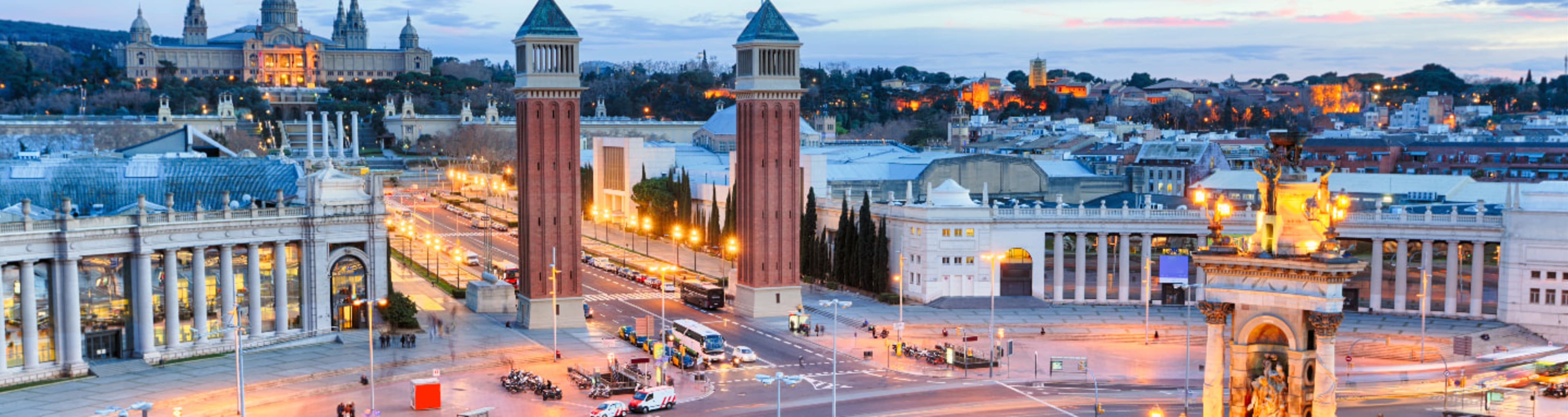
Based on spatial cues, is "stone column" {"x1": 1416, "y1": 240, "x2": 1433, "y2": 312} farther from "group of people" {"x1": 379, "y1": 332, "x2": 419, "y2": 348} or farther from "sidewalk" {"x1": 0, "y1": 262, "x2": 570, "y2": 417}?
"group of people" {"x1": 379, "y1": 332, "x2": 419, "y2": 348}

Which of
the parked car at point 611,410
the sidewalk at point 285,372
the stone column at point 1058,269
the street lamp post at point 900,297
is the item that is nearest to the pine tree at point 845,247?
the street lamp post at point 900,297

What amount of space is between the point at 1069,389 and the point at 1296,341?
3887 centimetres

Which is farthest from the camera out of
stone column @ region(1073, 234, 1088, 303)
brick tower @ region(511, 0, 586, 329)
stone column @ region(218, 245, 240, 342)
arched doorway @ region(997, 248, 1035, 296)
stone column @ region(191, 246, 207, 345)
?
arched doorway @ region(997, 248, 1035, 296)

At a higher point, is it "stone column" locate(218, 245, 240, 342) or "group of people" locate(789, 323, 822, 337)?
"stone column" locate(218, 245, 240, 342)

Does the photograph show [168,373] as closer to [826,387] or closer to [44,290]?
[44,290]

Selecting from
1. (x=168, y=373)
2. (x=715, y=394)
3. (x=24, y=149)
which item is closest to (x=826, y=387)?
(x=715, y=394)

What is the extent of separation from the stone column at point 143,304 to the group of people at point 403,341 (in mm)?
12100

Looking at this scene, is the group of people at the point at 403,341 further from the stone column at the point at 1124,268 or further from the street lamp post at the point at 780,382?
the stone column at the point at 1124,268

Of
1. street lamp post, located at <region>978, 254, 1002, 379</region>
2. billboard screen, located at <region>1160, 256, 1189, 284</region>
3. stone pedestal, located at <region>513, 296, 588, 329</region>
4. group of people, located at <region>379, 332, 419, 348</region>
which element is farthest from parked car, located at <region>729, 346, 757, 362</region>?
billboard screen, located at <region>1160, 256, 1189, 284</region>

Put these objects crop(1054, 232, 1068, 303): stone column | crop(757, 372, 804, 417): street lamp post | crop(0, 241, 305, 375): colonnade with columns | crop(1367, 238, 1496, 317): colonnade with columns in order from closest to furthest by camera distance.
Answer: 1. crop(757, 372, 804, 417): street lamp post
2. crop(0, 241, 305, 375): colonnade with columns
3. crop(1367, 238, 1496, 317): colonnade with columns
4. crop(1054, 232, 1068, 303): stone column

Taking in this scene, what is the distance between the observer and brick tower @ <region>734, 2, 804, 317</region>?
97.5 metres

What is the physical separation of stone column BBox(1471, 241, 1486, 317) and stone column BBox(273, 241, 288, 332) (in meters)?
72.3

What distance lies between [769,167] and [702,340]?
20.6m

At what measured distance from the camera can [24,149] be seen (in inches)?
3770
